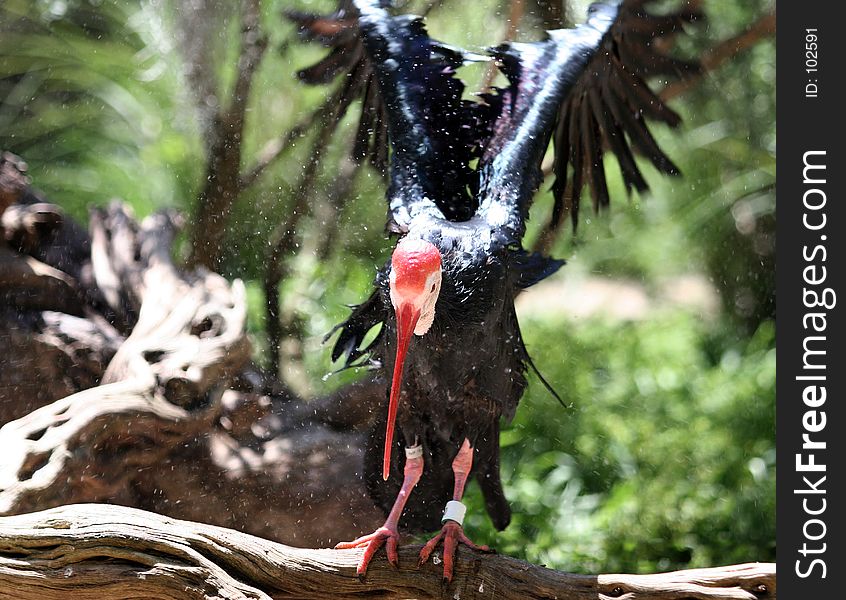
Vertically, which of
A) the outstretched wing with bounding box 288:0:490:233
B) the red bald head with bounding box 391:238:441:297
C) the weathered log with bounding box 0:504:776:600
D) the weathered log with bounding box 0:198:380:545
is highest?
the outstretched wing with bounding box 288:0:490:233

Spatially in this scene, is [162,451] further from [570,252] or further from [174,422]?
[570,252]

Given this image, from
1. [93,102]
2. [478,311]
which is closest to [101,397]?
[478,311]

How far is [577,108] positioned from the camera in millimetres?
3650

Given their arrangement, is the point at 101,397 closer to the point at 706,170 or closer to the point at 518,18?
the point at 518,18

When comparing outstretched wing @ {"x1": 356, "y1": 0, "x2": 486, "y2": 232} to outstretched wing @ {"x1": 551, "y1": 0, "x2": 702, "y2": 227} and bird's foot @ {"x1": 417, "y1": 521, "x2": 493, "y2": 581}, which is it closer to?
outstretched wing @ {"x1": 551, "y1": 0, "x2": 702, "y2": 227}

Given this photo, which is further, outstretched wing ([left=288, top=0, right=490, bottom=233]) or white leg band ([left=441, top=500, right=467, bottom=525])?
outstretched wing ([left=288, top=0, right=490, bottom=233])

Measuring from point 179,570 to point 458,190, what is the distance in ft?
5.38

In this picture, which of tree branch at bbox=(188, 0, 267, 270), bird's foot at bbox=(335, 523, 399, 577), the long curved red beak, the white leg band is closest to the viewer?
the long curved red beak

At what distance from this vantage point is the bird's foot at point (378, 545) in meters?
2.75

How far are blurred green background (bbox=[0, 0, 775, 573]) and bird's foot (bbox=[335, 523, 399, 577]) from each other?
1.70m

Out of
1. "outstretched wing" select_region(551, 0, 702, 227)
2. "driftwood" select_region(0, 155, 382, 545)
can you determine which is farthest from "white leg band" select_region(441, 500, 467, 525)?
"outstretched wing" select_region(551, 0, 702, 227)

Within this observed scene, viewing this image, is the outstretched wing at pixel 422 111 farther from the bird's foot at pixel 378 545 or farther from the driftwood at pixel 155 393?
the driftwood at pixel 155 393

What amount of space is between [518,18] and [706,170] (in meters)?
2.84

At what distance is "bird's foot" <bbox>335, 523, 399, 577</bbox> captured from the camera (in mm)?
2752
